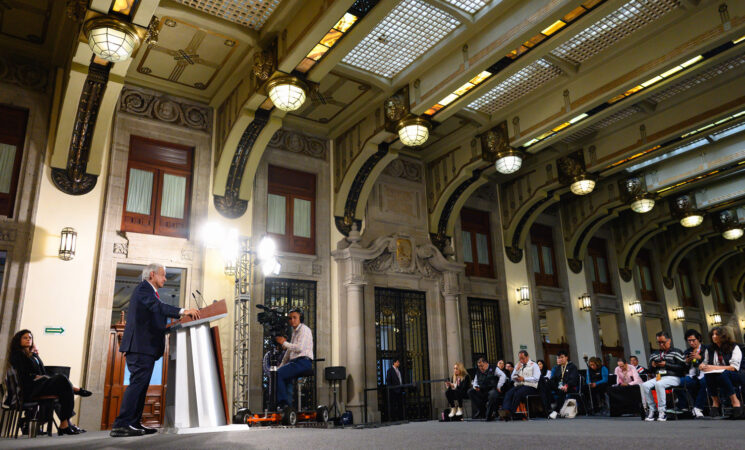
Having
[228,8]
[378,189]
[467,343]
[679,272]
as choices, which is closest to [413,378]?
[467,343]

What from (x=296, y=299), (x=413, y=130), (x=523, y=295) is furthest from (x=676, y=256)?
(x=296, y=299)

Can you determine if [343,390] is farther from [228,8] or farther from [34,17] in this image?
[34,17]

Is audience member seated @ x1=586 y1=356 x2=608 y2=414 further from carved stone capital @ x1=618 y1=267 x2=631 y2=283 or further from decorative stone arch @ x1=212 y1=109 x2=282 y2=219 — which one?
decorative stone arch @ x1=212 y1=109 x2=282 y2=219

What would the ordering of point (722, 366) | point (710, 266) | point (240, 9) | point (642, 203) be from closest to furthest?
point (722, 366)
point (240, 9)
point (642, 203)
point (710, 266)

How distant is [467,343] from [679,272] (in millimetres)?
12003

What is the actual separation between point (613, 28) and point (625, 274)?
10479 mm

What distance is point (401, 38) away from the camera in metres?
9.32

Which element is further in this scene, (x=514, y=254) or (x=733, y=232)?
(x=733, y=232)

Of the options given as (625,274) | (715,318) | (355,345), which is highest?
(625,274)

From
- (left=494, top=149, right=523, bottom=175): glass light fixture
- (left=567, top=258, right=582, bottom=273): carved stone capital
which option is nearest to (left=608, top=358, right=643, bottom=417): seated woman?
(left=494, top=149, right=523, bottom=175): glass light fixture

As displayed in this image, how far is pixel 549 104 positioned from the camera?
11.2 m

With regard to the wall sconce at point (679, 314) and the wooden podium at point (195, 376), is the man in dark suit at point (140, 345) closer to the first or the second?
the wooden podium at point (195, 376)

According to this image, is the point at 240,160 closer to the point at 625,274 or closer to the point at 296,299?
the point at 296,299

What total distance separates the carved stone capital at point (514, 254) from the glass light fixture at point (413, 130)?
5.73 metres
